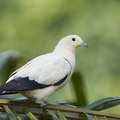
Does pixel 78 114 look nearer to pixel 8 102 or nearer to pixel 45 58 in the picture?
pixel 8 102

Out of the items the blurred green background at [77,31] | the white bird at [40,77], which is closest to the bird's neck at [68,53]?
the white bird at [40,77]

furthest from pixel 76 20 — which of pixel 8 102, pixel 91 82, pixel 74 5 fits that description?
pixel 8 102

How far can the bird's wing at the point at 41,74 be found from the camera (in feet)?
7.30

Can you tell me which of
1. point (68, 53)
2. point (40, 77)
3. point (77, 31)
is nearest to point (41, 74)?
point (40, 77)

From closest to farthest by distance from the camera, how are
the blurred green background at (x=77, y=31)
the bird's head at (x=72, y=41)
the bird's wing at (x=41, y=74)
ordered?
the bird's wing at (x=41, y=74) → the bird's head at (x=72, y=41) → the blurred green background at (x=77, y=31)

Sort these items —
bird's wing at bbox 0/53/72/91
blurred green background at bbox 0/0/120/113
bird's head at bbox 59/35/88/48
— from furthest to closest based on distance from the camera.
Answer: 1. blurred green background at bbox 0/0/120/113
2. bird's head at bbox 59/35/88/48
3. bird's wing at bbox 0/53/72/91

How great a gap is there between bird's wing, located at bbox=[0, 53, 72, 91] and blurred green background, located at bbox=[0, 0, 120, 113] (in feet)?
9.36

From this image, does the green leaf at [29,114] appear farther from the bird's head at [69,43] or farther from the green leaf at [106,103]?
the bird's head at [69,43]

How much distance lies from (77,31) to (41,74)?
3.69 metres

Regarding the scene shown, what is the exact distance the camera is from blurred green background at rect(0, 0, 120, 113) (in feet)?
18.5

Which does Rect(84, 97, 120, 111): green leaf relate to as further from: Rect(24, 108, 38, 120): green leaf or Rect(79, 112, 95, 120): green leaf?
Rect(24, 108, 38, 120): green leaf

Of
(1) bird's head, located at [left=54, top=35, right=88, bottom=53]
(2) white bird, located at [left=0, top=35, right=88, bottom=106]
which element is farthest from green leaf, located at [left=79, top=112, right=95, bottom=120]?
(1) bird's head, located at [left=54, top=35, right=88, bottom=53]

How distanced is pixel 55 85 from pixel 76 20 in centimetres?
392

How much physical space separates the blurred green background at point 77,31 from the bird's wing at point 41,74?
285 cm
